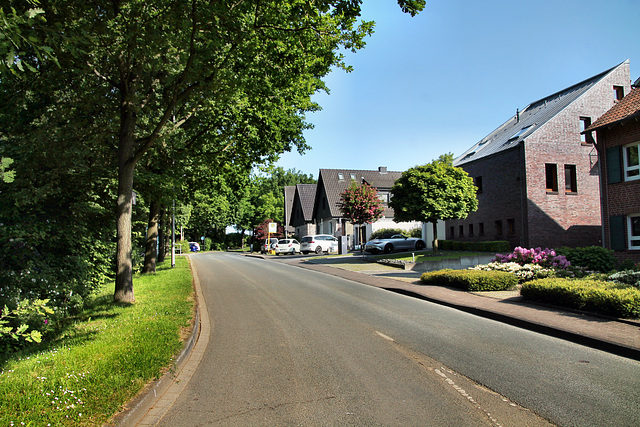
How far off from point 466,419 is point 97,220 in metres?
10.4

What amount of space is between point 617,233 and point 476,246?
10670mm

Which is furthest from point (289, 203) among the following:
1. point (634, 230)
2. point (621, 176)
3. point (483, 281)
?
point (483, 281)

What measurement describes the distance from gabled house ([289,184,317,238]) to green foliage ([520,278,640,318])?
→ 4816cm

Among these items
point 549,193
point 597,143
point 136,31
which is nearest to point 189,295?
point 136,31

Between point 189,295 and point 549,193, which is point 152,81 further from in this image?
point 549,193

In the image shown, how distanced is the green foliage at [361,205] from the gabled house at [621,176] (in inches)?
572

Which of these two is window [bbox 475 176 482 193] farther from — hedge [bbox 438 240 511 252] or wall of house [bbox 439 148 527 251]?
hedge [bbox 438 240 511 252]

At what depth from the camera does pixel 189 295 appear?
1259 cm

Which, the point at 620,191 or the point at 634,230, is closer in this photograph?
the point at 634,230

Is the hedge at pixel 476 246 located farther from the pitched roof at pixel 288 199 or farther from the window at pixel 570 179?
the pitched roof at pixel 288 199

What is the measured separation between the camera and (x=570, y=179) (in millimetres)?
28578

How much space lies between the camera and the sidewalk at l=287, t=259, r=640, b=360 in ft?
23.2

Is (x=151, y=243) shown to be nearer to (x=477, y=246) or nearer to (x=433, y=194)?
(x=433, y=194)

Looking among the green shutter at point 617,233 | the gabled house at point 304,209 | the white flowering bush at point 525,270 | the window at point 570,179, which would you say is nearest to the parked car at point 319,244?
the gabled house at point 304,209
